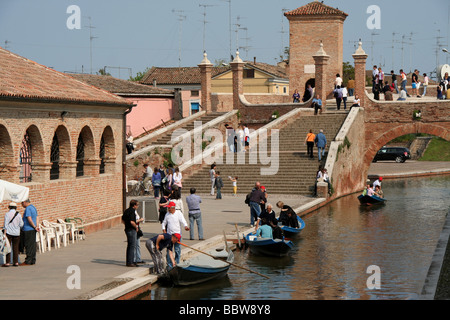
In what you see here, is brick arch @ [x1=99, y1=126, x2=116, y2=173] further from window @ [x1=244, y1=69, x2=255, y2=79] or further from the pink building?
window @ [x1=244, y1=69, x2=255, y2=79]

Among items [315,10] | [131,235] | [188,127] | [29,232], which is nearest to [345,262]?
[131,235]

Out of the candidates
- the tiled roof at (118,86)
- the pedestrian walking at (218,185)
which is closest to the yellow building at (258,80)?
the tiled roof at (118,86)

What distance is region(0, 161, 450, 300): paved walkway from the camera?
1524 cm

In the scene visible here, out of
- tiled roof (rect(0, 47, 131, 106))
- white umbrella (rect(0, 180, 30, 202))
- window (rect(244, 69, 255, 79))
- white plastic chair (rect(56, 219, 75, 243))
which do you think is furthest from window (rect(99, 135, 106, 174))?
window (rect(244, 69, 255, 79))

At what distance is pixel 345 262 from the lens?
20781 mm

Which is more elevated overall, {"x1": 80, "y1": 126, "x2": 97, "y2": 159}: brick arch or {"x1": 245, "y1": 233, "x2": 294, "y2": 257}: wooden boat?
{"x1": 80, "y1": 126, "x2": 97, "y2": 159}: brick arch

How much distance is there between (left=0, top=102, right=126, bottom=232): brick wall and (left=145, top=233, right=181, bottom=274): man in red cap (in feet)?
13.6

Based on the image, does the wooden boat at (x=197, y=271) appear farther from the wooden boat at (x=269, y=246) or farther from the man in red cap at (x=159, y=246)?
the wooden boat at (x=269, y=246)

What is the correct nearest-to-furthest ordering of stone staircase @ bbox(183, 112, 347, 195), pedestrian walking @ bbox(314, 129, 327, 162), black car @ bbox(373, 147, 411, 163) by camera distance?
stone staircase @ bbox(183, 112, 347, 195) → pedestrian walking @ bbox(314, 129, 327, 162) → black car @ bbox(373, 147, 411, 163)

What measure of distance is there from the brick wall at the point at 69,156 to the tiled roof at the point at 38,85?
309 mm

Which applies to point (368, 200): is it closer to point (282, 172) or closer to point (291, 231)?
point (282, 172)

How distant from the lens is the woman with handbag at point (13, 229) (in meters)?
17.9
